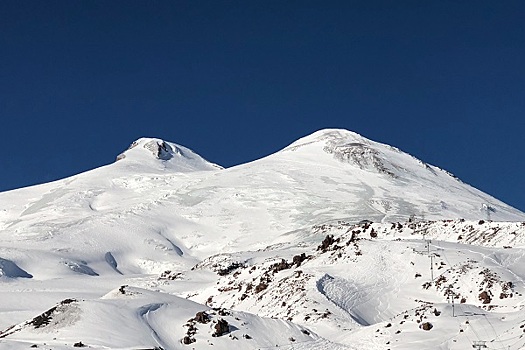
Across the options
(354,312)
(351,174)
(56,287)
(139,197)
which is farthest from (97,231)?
(354,312)

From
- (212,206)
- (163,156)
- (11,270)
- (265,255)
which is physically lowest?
(11,270)

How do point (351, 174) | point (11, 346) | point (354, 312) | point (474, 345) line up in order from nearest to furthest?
point (11, 346) → point (474, 345) → point (354, 312) → point (351, 174)

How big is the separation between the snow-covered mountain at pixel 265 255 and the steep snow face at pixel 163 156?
182 centimetres

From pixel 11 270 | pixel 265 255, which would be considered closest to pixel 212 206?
pixel 265 255

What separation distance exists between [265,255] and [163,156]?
102 metres

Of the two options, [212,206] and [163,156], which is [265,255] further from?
[163,156]

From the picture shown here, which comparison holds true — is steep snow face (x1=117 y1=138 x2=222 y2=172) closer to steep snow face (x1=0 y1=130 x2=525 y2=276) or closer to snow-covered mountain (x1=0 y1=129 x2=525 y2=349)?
snow-covered mountain (x1=0 y1=129 x2=525 y2=349)

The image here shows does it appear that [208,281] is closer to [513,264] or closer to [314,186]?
[513,264]

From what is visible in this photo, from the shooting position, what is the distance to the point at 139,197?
110m

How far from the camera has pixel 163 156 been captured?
534 feet

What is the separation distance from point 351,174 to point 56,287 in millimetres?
69902

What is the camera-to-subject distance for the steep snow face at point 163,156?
15368cm

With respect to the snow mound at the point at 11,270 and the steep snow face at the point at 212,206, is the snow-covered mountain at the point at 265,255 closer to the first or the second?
the snow mound at the point at 11,270

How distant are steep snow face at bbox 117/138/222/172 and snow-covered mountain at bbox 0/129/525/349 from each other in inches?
71.5
